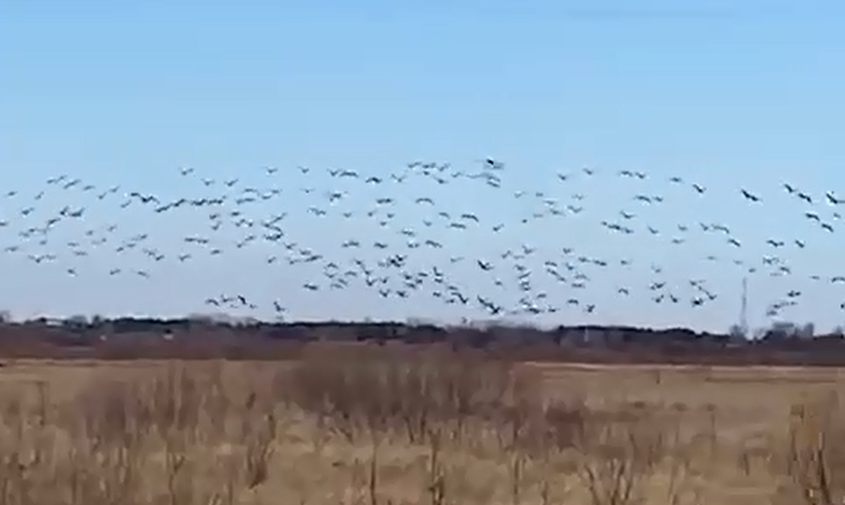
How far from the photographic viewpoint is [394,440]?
2444cm

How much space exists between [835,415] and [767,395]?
751 inches

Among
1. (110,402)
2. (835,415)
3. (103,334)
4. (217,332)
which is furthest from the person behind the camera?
(103,334)

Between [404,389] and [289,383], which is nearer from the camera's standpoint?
[404,389]

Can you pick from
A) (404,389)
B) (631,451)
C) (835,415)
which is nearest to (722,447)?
(835,415)

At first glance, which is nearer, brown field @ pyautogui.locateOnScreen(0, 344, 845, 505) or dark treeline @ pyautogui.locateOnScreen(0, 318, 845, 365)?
brown field @ pyautogui.locateOnScreen(0, 344, 845, 505)

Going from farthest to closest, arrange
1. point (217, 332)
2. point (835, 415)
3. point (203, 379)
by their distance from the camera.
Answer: point (217, 332) < point (203, 379) < point (835, 415)

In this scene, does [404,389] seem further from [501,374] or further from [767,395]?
[767,395]

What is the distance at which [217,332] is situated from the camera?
271 feet

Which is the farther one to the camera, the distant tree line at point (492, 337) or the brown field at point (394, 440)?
the distant tree line at point (492, 337)

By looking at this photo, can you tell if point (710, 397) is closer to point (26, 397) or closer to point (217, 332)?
point (26, 397)

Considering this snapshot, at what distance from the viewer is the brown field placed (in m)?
15.9

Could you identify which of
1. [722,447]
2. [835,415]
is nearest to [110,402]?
[722,447]

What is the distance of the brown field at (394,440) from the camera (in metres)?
15.9

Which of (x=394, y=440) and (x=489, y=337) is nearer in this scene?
(x=394, y=440)
